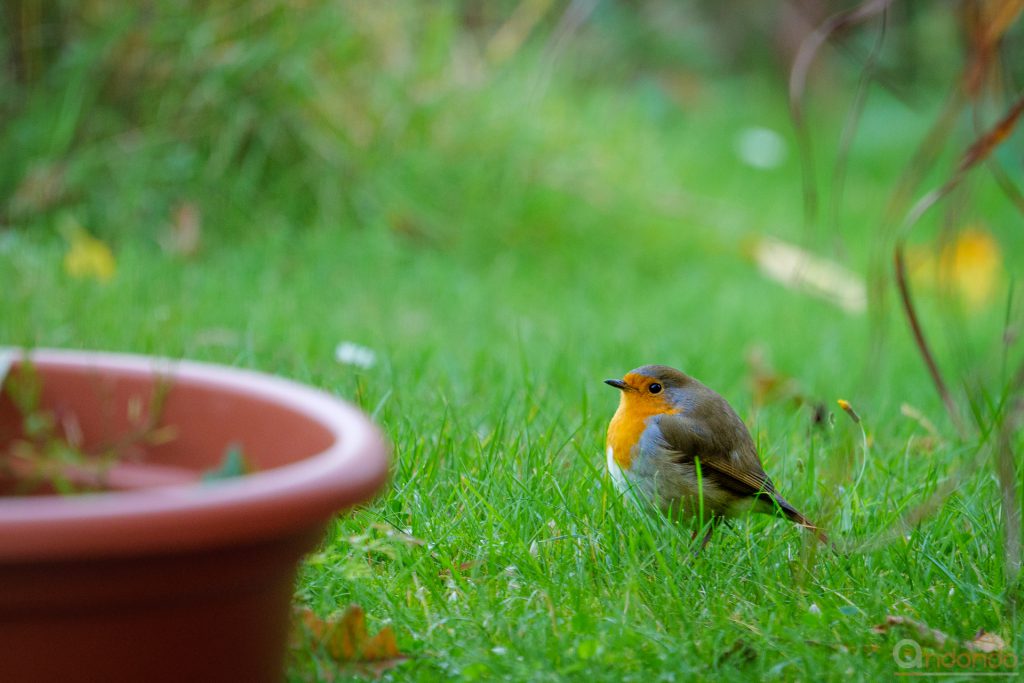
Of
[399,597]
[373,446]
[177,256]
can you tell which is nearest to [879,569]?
[399,597]

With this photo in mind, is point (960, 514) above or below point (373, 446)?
below

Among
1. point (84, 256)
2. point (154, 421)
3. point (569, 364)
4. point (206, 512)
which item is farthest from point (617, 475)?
point (84, 256)

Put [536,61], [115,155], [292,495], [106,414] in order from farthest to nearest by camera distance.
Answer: [536,61] < [115,155] < [106,414] < [292,495]

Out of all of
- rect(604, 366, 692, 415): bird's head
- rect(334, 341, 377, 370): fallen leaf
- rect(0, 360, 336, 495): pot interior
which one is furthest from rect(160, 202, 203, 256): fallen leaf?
rect(0, 360, 336, 495): pot interior

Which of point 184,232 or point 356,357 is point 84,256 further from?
point 356,357

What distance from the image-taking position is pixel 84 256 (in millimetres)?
4223

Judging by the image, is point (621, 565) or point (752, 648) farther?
point (621, 565)

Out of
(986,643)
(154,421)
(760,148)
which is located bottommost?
(760,148)

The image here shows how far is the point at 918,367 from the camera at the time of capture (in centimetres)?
444

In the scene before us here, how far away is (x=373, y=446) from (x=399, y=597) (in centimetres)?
71

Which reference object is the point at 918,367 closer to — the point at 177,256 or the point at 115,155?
the point at 177,256

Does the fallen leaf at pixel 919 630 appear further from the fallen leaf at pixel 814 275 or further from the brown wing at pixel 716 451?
the fallen leaf at pixel 814 275

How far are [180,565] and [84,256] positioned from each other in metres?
3.18

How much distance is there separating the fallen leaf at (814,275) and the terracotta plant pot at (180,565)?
3.97m
